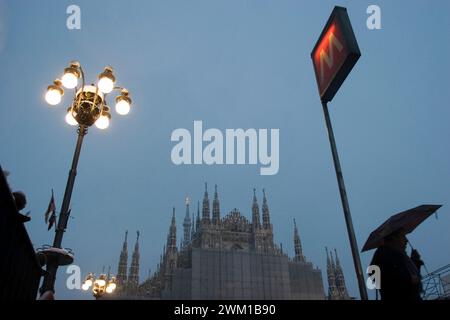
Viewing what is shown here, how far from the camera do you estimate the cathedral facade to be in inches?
1779

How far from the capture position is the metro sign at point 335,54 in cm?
466

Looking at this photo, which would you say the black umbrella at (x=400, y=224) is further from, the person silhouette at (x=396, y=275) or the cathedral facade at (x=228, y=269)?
the cathedral facade at (x=228, y=269)

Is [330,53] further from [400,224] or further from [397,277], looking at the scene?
[397,277]

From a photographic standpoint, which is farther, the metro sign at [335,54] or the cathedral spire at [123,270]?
the cathedral spire at [123,270]

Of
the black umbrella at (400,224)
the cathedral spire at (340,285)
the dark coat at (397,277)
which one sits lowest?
the dark coat at (397,277)

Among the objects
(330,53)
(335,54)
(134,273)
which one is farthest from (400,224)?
(134,273)

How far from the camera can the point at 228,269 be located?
46281 millimetres

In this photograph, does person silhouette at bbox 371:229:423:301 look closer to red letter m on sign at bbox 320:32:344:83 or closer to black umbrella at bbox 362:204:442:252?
black umbrella at bbox 362:204:442:252

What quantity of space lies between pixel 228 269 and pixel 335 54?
44451mm

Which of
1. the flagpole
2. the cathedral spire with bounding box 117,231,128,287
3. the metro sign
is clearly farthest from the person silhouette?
the cathedral spire with bounding box 117,231,128,287

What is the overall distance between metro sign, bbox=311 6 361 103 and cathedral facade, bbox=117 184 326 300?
134 ft

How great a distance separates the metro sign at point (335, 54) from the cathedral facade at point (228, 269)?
40.8 metres

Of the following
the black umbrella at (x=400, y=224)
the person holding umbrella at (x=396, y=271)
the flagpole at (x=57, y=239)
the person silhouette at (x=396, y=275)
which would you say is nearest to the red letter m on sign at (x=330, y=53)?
the black umbrella at (x=400, y=224)

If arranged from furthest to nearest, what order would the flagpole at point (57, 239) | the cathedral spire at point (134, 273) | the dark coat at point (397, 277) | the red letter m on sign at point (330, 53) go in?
1. the cathedral spire at point (134, 273)
2. the flagpole at point (57, 239)
3. the red letter m on sign at point (330, 53)
4. the dark coat at point (397, 277)
